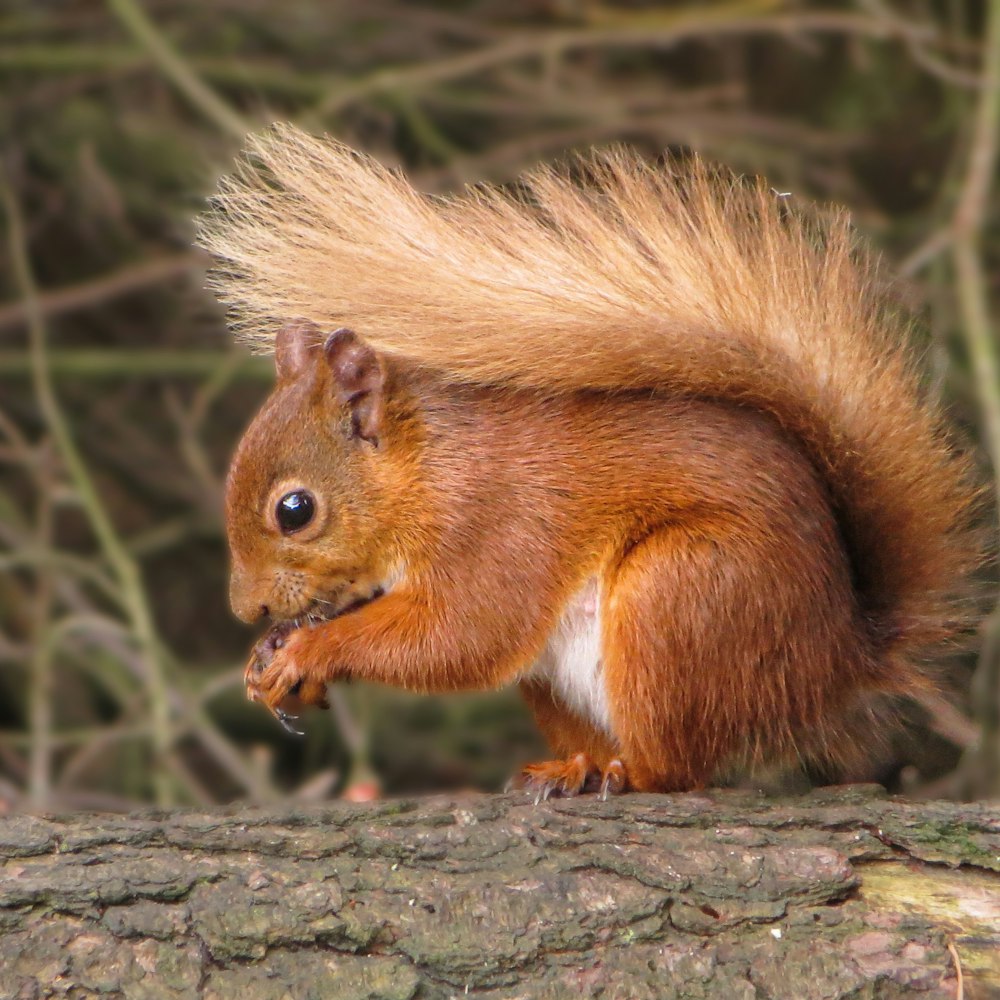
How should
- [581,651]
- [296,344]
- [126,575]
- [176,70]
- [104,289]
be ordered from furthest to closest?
[104,289], [176,70], [126,575], [296,344], [581,651]

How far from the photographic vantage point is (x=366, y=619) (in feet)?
6.43

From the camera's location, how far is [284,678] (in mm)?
1946

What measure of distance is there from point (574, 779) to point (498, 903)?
1.31ft

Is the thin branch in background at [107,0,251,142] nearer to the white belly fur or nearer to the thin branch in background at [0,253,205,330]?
the thin branch in background at [0,253,205,330]

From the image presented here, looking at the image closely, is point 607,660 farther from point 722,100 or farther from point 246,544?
point 722,100

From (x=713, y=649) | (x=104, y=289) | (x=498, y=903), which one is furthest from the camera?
(x=104, y=289)

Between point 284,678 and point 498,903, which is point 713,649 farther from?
point 284,678

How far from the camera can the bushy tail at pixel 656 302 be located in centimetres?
187

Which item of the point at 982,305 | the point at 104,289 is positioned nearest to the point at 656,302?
the point at 982,305

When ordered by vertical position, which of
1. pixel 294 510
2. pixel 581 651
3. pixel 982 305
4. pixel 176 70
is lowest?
pixel 581 651

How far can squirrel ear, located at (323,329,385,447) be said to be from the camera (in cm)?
198

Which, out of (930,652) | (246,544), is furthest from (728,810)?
(246,544)

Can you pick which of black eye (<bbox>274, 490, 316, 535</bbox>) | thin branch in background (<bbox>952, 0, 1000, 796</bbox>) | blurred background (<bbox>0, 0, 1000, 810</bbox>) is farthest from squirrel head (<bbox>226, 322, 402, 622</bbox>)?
thin branch in background (<bbox>952, 0, 1000, 796</bbox>)

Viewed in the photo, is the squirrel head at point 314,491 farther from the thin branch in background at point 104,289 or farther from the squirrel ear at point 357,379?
the thin branch in background at point 104,289
